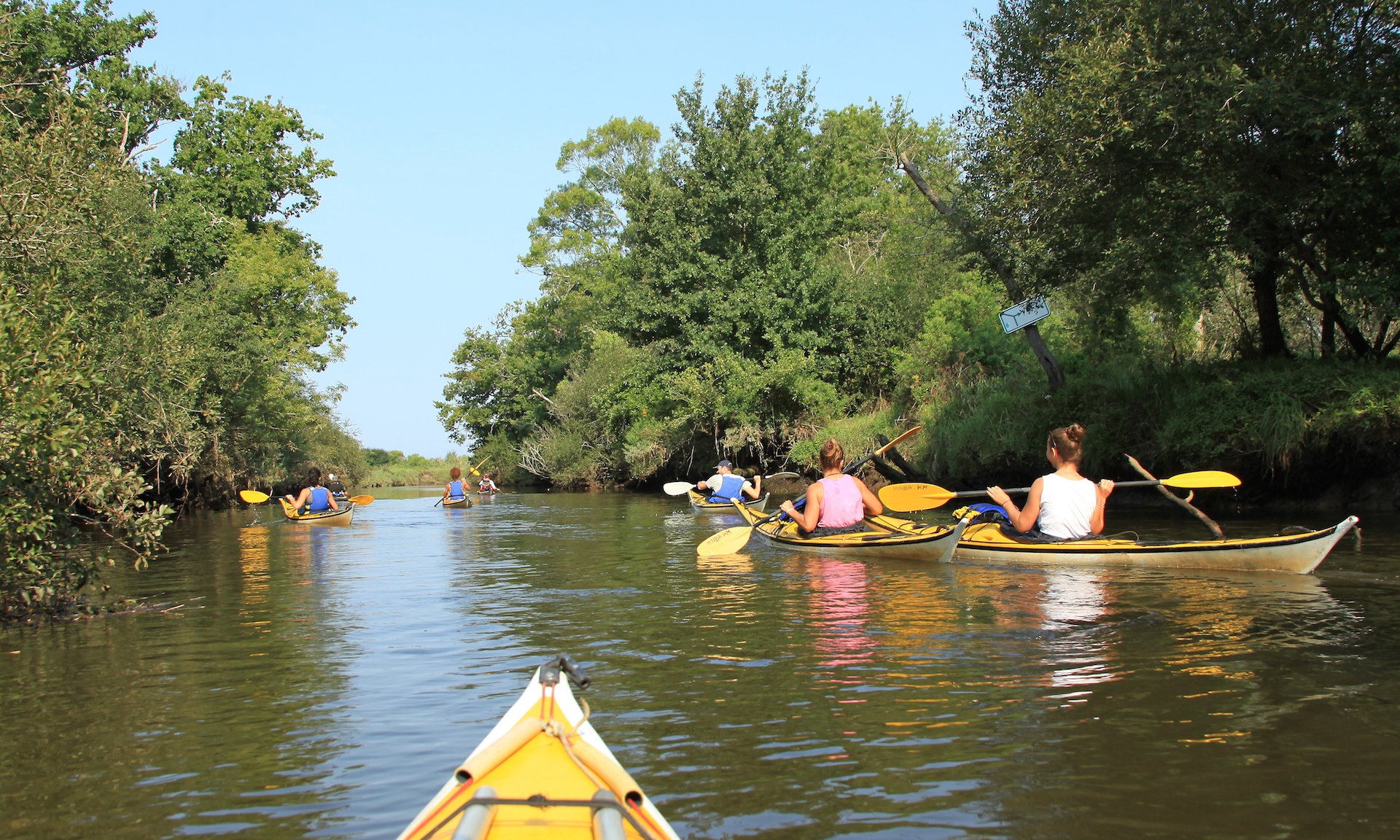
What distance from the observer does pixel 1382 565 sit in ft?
31.7

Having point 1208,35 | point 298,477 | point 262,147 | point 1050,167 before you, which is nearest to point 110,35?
point 262,147

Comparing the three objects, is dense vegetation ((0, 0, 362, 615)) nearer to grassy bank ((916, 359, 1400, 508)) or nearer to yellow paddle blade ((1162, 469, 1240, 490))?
yellow paddle blade ((1162, 469, 1240, 490))

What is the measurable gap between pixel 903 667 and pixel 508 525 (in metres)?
15.1

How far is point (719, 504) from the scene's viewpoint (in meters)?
19.9

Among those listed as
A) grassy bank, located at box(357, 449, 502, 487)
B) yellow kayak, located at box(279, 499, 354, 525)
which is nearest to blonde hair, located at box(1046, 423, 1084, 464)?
yellow kayak, located at box(279, 499, 354, 525)

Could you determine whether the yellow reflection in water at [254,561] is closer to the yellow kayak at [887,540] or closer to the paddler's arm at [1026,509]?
the yellow kayak at [887,540]

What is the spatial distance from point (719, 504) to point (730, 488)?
0.51 metres

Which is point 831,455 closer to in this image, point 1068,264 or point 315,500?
point 1068,264

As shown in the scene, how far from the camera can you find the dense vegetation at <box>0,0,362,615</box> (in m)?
7.77

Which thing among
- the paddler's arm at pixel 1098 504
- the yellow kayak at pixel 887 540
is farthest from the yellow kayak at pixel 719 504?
the paddler's arm at pixel 1098 504

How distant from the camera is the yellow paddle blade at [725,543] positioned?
12.6 m

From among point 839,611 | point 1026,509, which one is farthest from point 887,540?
point 839,611

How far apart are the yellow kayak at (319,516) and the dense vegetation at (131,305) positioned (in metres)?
2.78

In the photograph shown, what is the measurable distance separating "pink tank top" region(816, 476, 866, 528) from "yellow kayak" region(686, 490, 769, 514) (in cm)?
610
